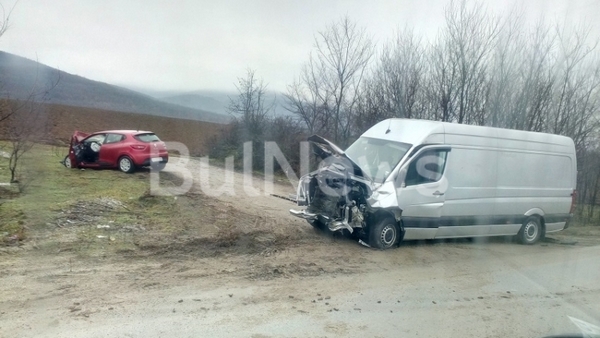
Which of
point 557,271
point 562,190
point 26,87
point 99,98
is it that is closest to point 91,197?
point 26,87

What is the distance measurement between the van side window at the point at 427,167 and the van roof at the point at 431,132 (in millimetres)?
246

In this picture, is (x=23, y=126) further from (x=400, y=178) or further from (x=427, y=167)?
(x=427, y=167)

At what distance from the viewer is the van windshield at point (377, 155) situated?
9.07m

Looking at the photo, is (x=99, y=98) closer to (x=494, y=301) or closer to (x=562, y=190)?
(x=562, y=190)

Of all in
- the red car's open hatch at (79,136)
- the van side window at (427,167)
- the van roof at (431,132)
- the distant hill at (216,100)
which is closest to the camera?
the van side window at (427,167)

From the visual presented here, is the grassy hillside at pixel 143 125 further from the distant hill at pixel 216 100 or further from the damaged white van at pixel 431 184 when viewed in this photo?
the damaged white van at pixel 431 184

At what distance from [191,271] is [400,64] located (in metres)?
14.4

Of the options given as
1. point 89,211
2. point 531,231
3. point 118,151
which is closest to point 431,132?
point 531,231

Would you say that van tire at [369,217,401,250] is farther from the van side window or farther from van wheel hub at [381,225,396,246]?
the van side window

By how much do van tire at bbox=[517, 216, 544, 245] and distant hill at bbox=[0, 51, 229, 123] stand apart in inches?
450

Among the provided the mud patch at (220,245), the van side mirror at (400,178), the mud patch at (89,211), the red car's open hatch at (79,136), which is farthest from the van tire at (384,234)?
the red car's open hatch at (79,136)

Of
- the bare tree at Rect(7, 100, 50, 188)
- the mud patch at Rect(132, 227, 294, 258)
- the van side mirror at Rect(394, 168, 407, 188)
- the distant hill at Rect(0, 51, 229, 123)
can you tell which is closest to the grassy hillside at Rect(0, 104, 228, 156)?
the distant hill at Rect(0, 51, 229, 123)

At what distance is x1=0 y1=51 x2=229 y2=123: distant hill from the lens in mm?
11422

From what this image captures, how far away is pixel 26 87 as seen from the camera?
1153cm
